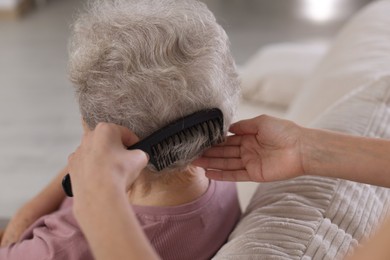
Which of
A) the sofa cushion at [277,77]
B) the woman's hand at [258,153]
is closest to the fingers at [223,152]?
the woman's hand at [258,153]

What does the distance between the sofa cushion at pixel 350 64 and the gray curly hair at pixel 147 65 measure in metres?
0.64

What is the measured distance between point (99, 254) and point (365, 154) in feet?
1.74

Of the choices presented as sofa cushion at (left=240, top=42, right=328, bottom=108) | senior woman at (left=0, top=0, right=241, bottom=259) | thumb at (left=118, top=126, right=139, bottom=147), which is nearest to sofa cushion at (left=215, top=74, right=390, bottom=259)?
senior woman at (left=0, top=0, right=241, bottom=259)

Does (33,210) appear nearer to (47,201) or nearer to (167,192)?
(47,201)

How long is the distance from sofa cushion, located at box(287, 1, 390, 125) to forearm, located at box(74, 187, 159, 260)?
0.94 metres

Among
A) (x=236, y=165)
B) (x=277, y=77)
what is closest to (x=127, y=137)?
(x=236, y=165)

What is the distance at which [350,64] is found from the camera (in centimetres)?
198

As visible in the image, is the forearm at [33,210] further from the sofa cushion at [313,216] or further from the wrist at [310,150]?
the wrist at [310,150]

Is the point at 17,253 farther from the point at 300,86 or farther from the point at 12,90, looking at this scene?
the point at 12,90

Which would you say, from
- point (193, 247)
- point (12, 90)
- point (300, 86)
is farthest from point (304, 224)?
point (12, 90)

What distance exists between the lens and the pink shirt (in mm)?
1183

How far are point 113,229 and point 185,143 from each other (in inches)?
12.6

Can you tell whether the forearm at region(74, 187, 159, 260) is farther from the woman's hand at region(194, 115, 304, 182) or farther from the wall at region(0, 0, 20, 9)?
the wall at region(0, 0, 20, 9)

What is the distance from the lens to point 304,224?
44.4 inches
